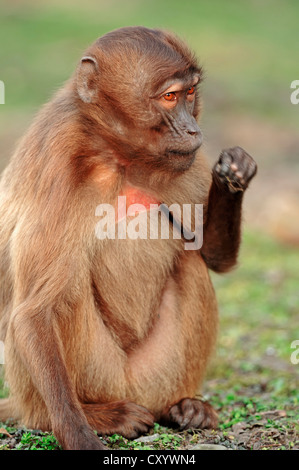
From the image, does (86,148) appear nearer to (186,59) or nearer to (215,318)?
(186,59)

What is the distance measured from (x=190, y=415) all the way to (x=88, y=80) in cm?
217

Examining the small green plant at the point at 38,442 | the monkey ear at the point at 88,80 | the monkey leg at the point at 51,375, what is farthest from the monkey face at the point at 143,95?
the small green plant at the point at 38,442

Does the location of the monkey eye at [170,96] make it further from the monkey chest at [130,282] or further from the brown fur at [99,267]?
the monkey chest at [130,282]

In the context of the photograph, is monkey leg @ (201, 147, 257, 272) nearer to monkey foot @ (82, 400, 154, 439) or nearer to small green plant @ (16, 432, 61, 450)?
monkey foot @ (82, 400, 154, 439)

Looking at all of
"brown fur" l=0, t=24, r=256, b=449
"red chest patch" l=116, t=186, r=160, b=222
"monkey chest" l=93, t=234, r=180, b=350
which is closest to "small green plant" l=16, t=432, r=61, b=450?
"brown fur" l=0, t=24, r=256, b=449

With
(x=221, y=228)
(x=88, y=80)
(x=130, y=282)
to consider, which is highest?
(x=88, y=80)

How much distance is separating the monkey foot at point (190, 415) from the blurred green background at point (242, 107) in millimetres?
785

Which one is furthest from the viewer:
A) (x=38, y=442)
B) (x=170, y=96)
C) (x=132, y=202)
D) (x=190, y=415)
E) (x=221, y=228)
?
(x=221, y=228)

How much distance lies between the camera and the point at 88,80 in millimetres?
5039

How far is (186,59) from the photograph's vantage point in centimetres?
504

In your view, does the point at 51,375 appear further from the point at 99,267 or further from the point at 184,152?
the point at 184,152

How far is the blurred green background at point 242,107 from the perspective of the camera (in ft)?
25.4

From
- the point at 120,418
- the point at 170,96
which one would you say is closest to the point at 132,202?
the point at 170,96

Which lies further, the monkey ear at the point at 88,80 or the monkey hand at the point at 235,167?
the monkey hand at the point at 235,167
